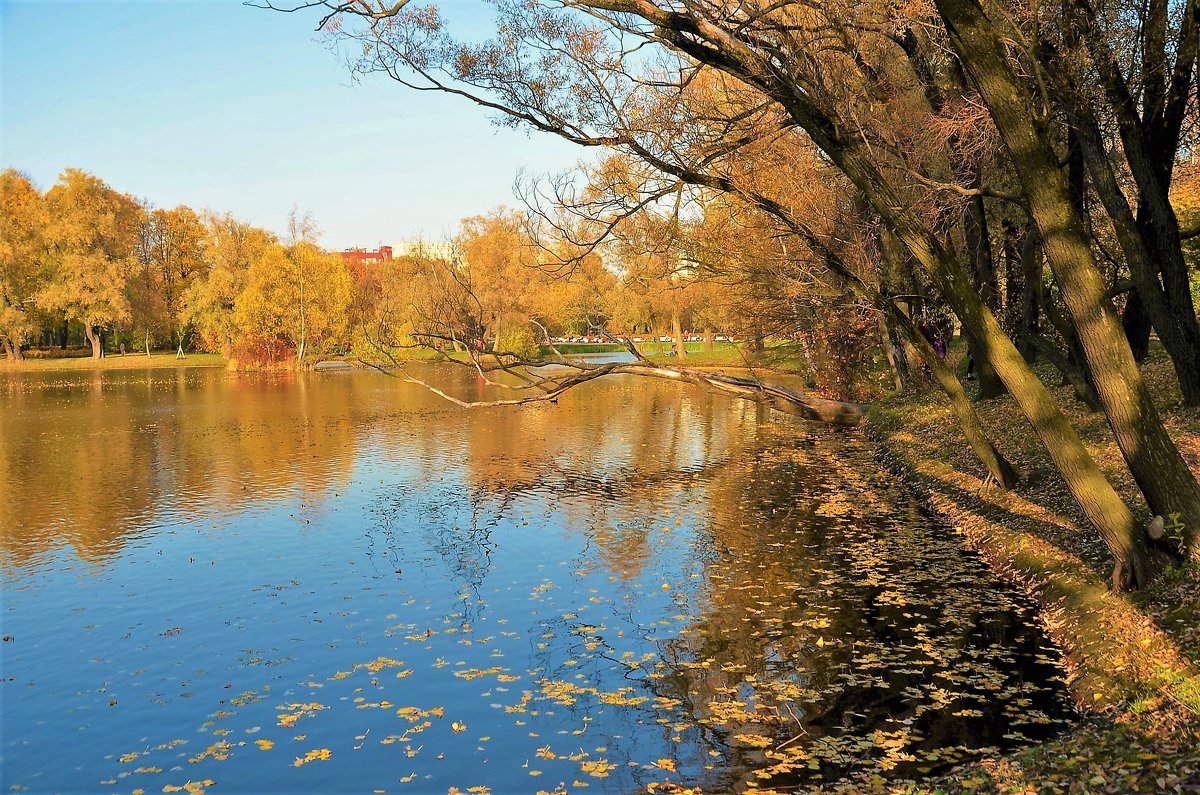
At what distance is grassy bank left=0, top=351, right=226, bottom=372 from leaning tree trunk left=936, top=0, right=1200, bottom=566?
7792cm

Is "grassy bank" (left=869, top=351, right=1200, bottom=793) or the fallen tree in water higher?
the fallen tree in water

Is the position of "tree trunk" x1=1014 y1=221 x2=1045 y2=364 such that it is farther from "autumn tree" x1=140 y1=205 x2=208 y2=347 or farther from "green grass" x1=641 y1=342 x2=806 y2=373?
"autumn tree" x1=140 y1=205 x2=208 y2=347

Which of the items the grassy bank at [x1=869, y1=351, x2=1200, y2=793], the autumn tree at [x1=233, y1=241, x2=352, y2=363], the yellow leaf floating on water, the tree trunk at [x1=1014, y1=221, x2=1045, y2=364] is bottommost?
the yellow leaf floating on water

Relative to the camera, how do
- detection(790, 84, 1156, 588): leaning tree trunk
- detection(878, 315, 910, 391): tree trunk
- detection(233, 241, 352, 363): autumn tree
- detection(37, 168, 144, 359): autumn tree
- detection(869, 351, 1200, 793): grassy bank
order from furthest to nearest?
detection(37, 168, 144, 359): autumn tree → detection(233, 241, 352, 363): autumn tree → detection(878, 315, 910, 391): tree trunk → detection(790, 84, 1156, 588): leaning tree trunk → detection(869, 351, 1200, 793): grassy bank

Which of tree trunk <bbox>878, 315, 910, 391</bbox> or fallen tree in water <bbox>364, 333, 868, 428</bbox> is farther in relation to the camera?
tree trunk <bbox>878, 315, 910, 391</bbox>

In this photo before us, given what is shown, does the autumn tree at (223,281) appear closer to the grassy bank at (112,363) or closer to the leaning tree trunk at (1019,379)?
the grassy bank at (112,363)

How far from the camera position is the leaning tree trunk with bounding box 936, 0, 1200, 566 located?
9.16 meters

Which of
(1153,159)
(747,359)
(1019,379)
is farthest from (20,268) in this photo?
(1019,379)

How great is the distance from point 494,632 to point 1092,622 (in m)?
7.06

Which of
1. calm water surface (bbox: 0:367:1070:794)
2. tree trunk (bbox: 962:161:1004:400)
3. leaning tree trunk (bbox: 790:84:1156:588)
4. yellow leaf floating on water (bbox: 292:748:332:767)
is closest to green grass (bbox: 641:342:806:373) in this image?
tree trunk (bbox: 962:161:1004:400)

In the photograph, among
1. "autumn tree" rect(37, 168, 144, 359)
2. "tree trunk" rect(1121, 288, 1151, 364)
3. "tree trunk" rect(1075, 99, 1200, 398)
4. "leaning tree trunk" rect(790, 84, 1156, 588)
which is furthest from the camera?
"autumn tree" rect(37, 168, 144, 359)

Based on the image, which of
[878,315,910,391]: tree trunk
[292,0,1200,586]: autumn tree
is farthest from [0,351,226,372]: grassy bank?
[292,0,1200,586]: autumn tree

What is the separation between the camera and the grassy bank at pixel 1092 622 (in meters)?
6.85

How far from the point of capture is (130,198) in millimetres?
89438
